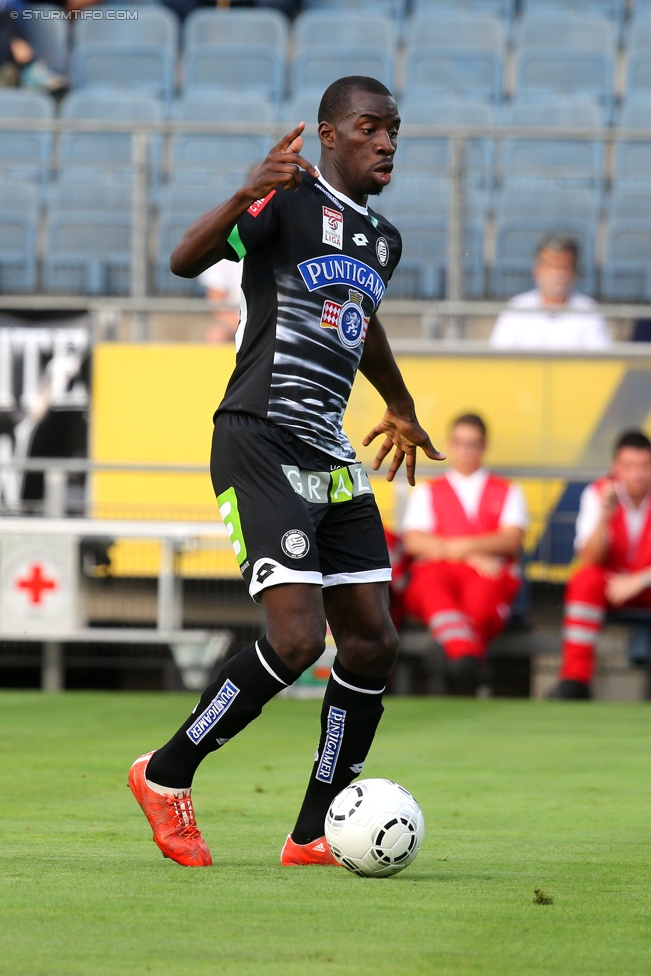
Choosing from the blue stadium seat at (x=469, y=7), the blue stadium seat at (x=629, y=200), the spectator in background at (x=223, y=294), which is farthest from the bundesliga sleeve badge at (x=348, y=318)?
the blue stadium seat at (x=469, y=7)

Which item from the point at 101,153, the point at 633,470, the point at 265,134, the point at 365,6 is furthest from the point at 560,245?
the point at 365,6

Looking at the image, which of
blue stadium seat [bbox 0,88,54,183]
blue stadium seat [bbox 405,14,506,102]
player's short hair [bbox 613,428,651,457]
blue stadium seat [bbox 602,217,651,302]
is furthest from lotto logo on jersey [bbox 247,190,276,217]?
blue stadium seat [bbox 405,14,506,102]

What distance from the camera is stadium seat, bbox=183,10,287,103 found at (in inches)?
627

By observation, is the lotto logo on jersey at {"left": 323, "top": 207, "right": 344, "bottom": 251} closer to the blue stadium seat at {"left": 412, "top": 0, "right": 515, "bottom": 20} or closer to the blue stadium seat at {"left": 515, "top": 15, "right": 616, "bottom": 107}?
the blue stadium seat at {"left": 515, "top": 15, "right": 616, "bottom": 107}

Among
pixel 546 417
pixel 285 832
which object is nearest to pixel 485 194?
pixel 546 417

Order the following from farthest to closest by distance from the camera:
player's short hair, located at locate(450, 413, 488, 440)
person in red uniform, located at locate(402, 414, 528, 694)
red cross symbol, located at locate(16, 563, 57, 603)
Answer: red cross symbol, located at locate(16, 563, 57, 603) → player's short hair, located at locate(450, 413, 488, 440) → person in red uniform, located at locate(402, 414, 528, 694)

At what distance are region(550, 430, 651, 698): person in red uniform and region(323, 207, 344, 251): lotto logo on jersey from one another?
21.8ft

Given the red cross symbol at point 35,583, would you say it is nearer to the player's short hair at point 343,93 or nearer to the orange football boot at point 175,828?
the orange football boot at point 175,828

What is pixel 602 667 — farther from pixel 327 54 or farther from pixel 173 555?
pixel 327 54

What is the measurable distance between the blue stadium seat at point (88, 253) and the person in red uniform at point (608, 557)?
4575 millimetres

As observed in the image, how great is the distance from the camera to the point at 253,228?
4.39 metres

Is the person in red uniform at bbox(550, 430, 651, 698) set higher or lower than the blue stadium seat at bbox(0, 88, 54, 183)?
lower

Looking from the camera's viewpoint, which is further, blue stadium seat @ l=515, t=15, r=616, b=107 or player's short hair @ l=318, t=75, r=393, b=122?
blue stadium seat @ l=515, t=15, r=616, b=107

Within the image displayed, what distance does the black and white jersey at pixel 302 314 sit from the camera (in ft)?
14.9
